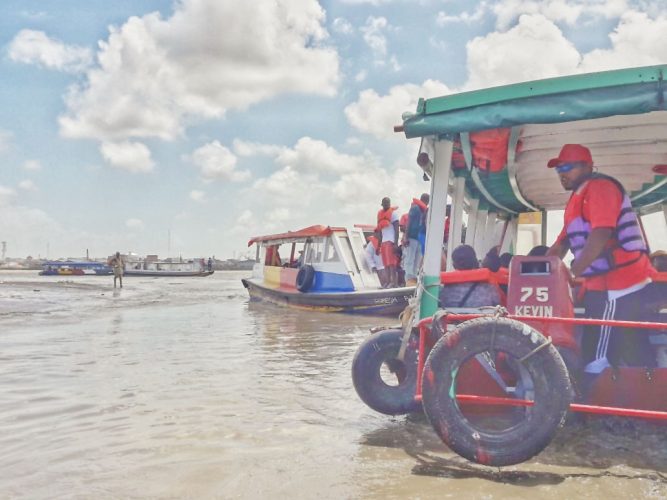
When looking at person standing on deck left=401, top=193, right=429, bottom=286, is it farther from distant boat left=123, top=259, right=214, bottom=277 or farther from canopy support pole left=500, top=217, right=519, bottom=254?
distant boat left=123, top=259, right=214, bottom=277

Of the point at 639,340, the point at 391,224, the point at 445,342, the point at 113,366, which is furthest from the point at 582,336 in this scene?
the point at 391,224

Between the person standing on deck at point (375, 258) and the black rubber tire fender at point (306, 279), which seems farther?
the black rubber tire fender at point (306, 279)

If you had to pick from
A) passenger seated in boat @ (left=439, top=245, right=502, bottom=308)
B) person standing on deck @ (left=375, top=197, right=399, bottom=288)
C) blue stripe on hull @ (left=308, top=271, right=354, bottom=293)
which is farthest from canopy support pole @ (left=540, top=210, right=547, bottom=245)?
blue stripe on hull @ (left=308, top=271, right=354, bottom=293)

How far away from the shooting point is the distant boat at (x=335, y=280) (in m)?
13.5

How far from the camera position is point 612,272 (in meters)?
3.91

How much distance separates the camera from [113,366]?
7.36m

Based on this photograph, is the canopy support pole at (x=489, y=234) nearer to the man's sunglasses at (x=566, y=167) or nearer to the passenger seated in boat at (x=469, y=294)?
the passenger seated in boat at (x=469, y=294)

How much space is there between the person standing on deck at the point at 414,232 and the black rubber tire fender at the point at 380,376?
6.02 meters

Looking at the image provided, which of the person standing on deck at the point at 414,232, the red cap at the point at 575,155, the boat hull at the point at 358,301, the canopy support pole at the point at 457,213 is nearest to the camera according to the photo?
the red cap at the point at 575,155

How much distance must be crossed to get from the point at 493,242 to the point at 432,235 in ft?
12.6

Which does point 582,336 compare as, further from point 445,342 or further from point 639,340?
point 445,342

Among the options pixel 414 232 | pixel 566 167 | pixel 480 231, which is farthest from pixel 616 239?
pixel 414 232

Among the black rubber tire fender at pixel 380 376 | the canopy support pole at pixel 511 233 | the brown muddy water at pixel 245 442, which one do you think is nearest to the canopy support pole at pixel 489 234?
the canopy support pole at pixel 511 233

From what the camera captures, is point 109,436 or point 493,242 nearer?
point 109,436
